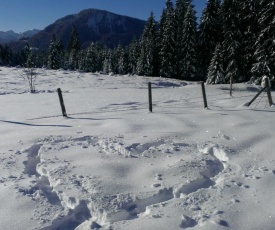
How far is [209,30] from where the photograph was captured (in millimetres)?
45750

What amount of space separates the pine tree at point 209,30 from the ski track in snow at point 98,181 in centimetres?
3855

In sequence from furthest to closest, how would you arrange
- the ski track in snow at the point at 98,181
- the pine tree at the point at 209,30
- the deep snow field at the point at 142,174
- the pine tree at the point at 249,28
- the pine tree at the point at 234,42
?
the pine tree at the point at 209,30 < the pine tree at the point at 234,42 < the pine tree at the point at 249,28 < the ski track in snow at the point at 98,181 < the deep snow field at the point at 142,174

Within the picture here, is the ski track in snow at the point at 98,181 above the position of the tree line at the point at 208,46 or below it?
below

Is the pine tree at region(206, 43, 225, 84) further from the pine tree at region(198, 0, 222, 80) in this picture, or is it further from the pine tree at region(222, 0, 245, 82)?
the pine tree at region(198, 0, 222, 80)

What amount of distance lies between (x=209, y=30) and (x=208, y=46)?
2419 millimetres

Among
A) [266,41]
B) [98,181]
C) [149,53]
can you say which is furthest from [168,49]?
[98,181]

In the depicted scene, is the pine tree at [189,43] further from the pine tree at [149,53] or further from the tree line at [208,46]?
the pine tree at [149,53]

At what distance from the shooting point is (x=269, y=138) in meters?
8.72

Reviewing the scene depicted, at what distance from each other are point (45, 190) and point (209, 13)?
142 feet

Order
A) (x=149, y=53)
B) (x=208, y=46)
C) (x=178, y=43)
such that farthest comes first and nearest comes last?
1. (x=149, y=53)
2. (x=178, y=43)
3. (x=208, y=46)

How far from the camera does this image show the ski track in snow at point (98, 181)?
5398 millimetres

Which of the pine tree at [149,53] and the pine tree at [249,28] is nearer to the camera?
the pine tree at [249,28]

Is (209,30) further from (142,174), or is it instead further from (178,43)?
(142,174)

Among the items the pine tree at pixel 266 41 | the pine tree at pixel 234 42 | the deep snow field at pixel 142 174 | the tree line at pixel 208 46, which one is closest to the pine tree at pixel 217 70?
the tree line at pixel 208 46
